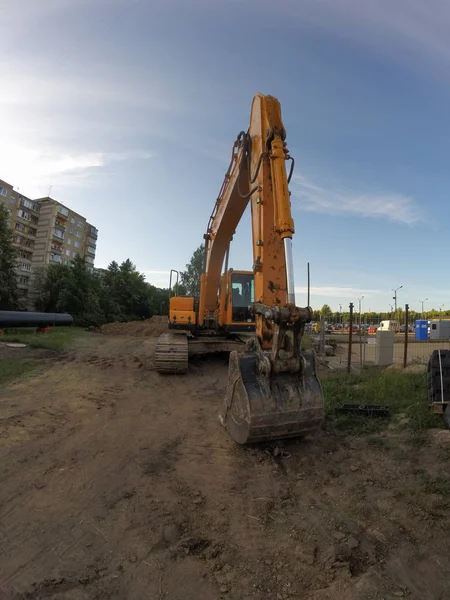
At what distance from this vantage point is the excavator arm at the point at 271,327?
14.6ft

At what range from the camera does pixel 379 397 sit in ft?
23.4

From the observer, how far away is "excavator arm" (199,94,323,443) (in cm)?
445

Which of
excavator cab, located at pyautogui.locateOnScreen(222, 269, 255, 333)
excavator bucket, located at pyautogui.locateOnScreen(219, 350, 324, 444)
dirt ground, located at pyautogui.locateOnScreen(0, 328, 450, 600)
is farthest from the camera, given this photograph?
excavator cab, located at pyautogui.locateOnScreen(222, 269, 255, 333)

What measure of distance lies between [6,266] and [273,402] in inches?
1325

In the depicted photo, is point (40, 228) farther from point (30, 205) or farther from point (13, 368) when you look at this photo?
point (13, 368)

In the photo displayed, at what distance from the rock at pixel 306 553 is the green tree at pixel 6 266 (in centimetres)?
3345

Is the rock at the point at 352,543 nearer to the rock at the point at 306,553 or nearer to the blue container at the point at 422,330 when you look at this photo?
the rock at the point at 306,553

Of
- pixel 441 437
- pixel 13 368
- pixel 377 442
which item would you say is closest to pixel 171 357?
pixel 13 368

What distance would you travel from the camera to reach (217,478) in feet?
13.8

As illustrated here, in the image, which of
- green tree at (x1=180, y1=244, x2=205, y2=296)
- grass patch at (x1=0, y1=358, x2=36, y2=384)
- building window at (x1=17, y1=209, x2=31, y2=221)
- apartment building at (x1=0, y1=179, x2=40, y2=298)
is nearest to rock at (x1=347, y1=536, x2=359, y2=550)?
grass patch at (x1=0, y1=358, x2=36, y2=384)

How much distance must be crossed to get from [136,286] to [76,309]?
1452 centimetres

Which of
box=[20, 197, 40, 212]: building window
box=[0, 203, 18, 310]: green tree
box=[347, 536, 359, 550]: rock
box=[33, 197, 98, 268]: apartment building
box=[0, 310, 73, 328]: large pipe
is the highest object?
box=[20, 197, 40, 212]: building window

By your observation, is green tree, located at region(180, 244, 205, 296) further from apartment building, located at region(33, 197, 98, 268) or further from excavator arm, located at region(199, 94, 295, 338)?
excavator arm, located at region(199, 94, 295, 338)

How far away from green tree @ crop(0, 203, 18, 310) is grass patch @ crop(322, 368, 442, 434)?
30.3 m
